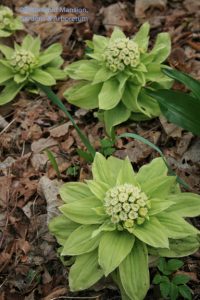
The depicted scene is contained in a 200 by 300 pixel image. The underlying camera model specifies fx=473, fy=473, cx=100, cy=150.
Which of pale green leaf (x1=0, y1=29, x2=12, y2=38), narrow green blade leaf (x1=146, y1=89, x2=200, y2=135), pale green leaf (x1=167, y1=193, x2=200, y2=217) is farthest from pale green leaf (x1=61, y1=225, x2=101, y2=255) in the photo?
pale green leaf (x1=0, y1=29, x2=12, y2=38)

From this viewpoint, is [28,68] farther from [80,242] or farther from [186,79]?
[80,242]

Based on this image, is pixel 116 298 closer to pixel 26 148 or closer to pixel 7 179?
pixel 7 179

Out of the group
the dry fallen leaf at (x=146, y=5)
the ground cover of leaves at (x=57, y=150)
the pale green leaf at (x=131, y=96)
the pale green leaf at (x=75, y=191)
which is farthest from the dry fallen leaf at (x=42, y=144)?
the dry fallen leaf at (x=146, y=5)

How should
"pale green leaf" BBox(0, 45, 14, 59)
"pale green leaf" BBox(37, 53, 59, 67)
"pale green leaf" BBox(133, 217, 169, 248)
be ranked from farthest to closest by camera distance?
1. "pale green leaf" BBox(0, 45, 14, 59)
2. "pale green leaf" BBox(37, 53, 59, 67)
3. "pale green leaf" BBox(133, 217, 169, 248)

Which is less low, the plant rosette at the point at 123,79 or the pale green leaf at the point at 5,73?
the plant rosette at the point at 123,79

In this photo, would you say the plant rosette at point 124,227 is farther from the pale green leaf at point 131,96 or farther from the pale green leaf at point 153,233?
the pale green leaf at point 131,96

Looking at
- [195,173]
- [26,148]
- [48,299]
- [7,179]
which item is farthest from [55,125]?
[48,299]

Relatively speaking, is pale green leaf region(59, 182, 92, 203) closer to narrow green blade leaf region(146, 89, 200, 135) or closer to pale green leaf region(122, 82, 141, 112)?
narrow green blade leaf region(146, 89, 200, 135)
